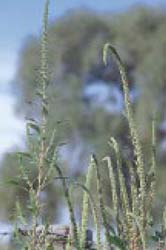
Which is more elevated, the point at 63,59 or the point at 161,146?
the point at 63,59

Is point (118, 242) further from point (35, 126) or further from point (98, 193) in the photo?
point (35, 126)

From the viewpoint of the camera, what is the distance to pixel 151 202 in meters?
1.26

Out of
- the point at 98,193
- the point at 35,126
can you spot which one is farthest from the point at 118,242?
the point at 35,126

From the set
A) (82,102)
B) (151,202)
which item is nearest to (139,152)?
(151,202)

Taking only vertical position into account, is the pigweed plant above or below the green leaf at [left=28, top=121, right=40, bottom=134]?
below

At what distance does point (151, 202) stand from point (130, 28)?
2475cm

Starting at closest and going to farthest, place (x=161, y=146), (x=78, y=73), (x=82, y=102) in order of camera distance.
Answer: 1. (x=161, y=146)
2. (x=82, y=102)
3. (x=78, y=73)

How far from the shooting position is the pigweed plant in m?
1.21

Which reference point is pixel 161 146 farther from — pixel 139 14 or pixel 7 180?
pixel 7 180

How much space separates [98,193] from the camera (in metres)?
1.25

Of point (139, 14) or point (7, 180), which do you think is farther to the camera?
point (139, 14)

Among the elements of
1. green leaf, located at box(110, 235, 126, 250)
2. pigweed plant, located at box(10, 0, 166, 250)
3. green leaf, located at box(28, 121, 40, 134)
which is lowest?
green leaf, located at box(110, 235, 126, 250)

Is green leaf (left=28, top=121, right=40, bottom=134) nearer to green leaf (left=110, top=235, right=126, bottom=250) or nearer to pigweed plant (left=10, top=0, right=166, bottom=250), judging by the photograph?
pigweed plant (left=10, top=0, right=166, bottom=250)

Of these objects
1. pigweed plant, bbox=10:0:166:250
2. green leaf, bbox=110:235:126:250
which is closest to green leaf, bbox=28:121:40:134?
pigweed plant, bbox=10:0:166:250
